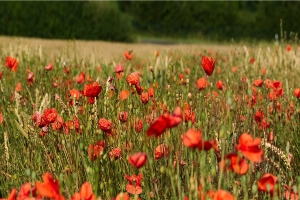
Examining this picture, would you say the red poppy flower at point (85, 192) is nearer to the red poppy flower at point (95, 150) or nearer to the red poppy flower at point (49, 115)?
the red poppy flower at point (95, 150)

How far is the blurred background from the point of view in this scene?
15320 millimetres

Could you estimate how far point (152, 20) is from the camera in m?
24.8

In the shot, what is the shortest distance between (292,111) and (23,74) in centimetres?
307

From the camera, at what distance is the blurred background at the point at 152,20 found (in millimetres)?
15320

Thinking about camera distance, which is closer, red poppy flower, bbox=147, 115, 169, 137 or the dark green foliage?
red poppy flower, bbox=147, 115, 169, 137

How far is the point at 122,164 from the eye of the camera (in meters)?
2.30

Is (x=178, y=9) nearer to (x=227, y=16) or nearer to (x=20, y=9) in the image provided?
(x=227, y=16)

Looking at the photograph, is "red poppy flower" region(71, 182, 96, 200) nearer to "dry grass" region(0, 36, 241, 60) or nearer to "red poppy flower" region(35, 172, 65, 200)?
"red poppy flower" region(35, 172, 65, 200)

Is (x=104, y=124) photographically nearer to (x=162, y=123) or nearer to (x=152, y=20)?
(x=162, y=123)

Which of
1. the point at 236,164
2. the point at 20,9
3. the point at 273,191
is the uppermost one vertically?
the point at 20,9

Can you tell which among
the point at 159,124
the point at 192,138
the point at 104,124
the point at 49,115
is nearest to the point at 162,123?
the point at 159,124

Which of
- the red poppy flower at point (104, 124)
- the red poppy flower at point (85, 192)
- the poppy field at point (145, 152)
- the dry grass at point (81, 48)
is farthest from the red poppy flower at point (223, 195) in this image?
the dry grass at point (81, 48)

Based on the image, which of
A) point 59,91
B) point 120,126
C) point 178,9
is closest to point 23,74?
point 59,91

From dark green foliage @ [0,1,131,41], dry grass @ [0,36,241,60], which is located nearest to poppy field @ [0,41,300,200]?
dry grass @ [0,36,241,60]
